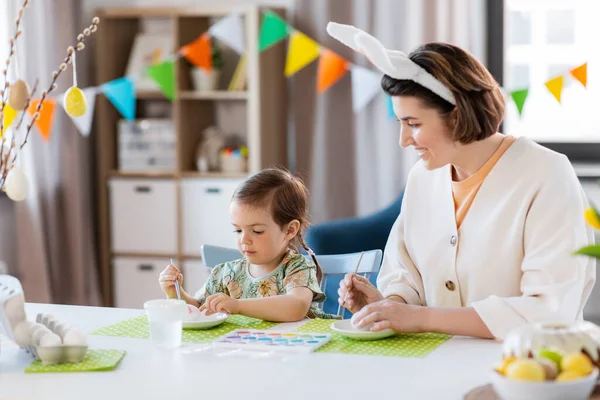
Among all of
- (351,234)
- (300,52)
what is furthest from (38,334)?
(300,52)

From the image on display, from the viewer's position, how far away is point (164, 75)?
14.1 ft

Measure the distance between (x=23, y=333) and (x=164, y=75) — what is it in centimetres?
275

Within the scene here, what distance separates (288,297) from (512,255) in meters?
0.48

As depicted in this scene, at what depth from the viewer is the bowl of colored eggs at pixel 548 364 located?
121 cm

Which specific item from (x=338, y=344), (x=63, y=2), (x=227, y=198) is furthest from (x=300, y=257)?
(x=63, y=2)

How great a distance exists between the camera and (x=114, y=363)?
5.24 feet

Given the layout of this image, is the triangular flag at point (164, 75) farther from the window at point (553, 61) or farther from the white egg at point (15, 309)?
the white egg at point (15, 309)

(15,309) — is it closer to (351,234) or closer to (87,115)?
(351,234)

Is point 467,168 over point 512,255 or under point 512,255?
over

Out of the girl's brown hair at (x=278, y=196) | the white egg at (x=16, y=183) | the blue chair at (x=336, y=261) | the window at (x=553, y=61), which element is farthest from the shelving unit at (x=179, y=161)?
the white egg at (x=16, y=183)

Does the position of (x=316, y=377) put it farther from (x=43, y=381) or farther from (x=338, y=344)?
(x=43, y=381)

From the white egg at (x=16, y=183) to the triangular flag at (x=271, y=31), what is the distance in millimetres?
2422

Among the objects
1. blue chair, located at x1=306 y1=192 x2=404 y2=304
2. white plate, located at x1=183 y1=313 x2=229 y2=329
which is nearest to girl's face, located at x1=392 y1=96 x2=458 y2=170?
white plate, located at x1=183 y1=313 x2=229 y2=329

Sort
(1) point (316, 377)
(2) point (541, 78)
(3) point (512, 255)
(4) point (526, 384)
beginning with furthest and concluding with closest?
(2) point (541, 78) → (3) point (512, 255) → (1) point (316, 377) → (4) point (526, 384)
